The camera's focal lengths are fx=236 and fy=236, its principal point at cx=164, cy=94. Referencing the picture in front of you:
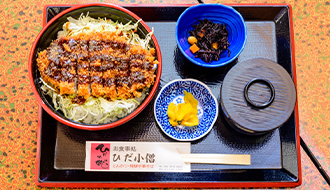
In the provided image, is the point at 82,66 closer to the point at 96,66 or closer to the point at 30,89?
the point at 96,66

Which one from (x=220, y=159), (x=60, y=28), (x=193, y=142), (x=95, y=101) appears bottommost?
(x=220, y=159)

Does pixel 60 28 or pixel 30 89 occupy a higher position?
pixel 60 28

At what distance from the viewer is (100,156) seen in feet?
7.17

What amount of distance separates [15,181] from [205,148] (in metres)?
A: 1.95

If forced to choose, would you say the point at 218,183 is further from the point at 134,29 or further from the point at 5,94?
the point at 5,94

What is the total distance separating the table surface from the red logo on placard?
730 mm

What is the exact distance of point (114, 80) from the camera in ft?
6.79

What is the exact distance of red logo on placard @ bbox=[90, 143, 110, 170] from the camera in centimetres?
217

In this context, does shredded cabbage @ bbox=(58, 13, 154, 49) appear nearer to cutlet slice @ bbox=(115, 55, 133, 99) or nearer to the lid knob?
cutlet slice @ bbox=(115, 55, 133, 99)

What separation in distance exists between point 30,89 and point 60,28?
2.55 feet

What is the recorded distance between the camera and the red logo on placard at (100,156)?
217 centimetres

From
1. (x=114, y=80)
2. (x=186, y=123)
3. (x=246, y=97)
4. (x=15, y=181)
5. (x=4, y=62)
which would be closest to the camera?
(x=246, y=97)

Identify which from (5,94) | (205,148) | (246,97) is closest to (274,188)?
(205,148)

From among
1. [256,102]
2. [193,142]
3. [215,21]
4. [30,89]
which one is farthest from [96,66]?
[256,102]
